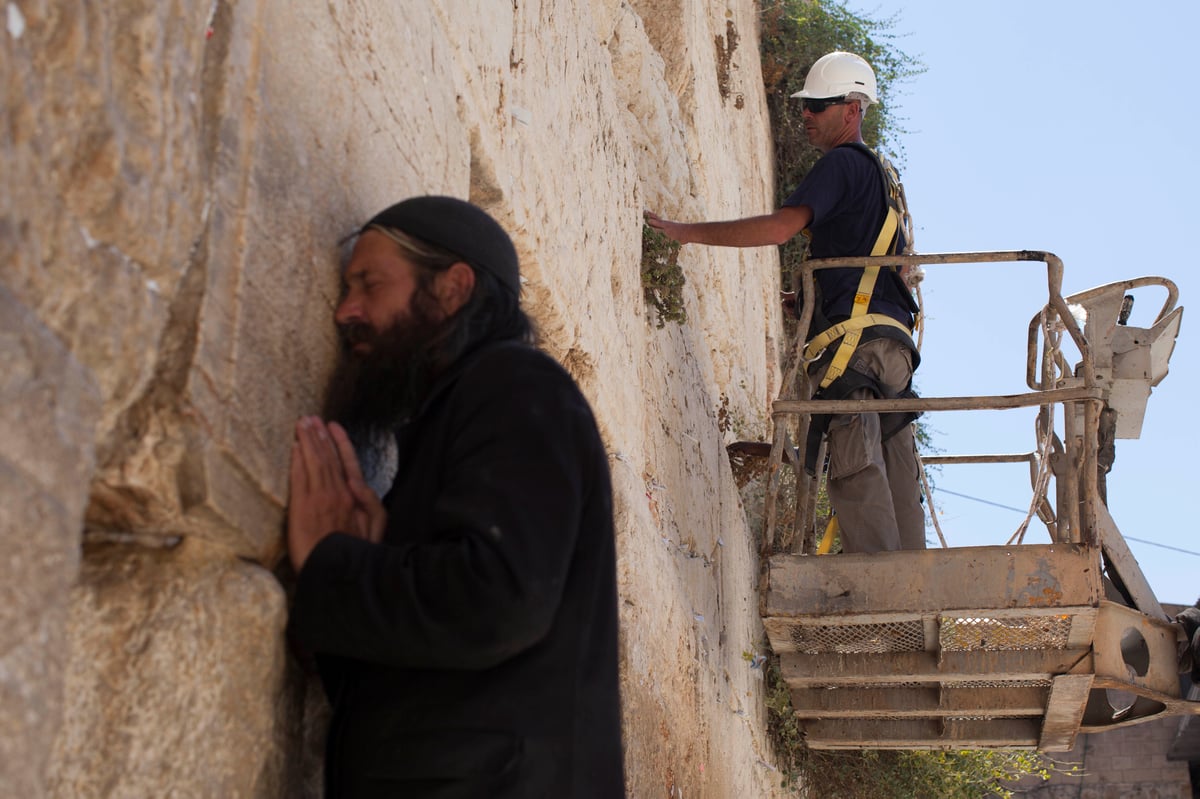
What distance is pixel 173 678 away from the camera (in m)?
1.43

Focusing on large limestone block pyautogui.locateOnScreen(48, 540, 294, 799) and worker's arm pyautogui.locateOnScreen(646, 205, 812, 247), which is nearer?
large limestone block pyautogui.locateOnScreen(48, 540, 294, 799)

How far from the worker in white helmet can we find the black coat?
319 centimetres

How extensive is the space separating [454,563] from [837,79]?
4.48 meters

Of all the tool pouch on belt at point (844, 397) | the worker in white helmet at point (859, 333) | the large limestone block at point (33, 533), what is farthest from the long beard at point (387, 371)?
the tool pouch on belt at point (844, 397)

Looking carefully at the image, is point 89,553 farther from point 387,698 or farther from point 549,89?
point 549,89

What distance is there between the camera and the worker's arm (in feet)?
15.6

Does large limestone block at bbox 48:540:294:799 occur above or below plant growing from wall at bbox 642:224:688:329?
below

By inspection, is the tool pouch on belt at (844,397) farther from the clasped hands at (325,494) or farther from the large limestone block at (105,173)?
the large limestone block at (105,173)

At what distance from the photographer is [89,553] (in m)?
1.46

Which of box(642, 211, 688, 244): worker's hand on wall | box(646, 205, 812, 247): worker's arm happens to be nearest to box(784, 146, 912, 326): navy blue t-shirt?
box(646, 205, 812, 247): worker's arm

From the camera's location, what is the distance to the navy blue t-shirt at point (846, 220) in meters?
4.97

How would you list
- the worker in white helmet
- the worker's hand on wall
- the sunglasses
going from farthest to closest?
the sunglasses, the worker in white helmet, the worker's hand on wall

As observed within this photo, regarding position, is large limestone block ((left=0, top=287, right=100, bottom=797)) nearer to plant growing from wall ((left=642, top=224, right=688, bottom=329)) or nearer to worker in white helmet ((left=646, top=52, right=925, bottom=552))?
plant growing from wall ((left=642, top=224, right=688, bottom=329))

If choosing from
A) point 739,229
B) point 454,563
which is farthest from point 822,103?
point 454,563
